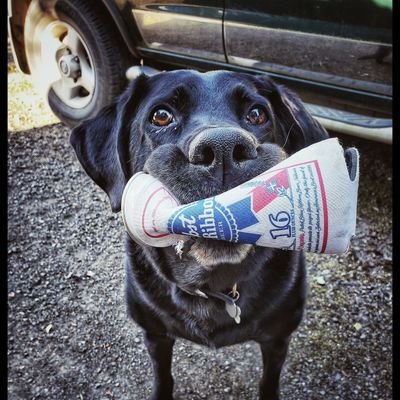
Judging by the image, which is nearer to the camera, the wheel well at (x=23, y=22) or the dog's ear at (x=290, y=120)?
the dog's ear at (x=290, y=120)

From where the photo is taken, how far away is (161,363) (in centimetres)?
204

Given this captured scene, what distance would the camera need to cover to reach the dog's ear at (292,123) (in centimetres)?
176

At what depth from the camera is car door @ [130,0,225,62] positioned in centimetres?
283

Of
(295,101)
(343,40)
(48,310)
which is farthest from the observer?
(343,40)

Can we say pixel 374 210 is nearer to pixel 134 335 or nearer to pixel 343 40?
pixel 343 40

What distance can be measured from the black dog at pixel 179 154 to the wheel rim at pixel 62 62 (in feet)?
6.11

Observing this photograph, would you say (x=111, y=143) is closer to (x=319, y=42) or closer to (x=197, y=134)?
(x=197, y=134)

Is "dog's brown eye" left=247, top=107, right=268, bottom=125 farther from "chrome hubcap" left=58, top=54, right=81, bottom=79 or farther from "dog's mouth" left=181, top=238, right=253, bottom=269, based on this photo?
"chrome hubcap" left=58, top=54, right=81, bottom=79

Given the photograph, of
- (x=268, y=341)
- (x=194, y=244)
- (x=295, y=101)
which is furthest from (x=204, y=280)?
(x=295, y=101)

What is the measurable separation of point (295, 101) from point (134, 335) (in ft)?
4.46

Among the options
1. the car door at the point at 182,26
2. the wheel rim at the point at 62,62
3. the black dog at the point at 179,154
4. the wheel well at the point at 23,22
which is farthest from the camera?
the wheel rim at the point at 62,62

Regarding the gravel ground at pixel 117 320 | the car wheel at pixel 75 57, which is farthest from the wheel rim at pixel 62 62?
the gravel ground at pixel 117 320

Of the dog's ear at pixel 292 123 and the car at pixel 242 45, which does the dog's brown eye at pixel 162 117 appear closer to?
the dog's ear at pixel 292 123

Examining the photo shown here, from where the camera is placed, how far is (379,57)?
264 centimetres
